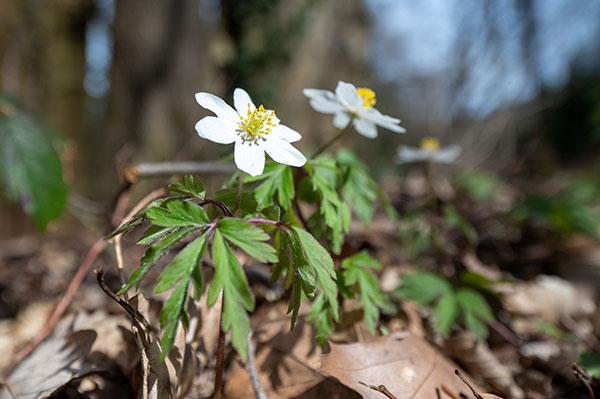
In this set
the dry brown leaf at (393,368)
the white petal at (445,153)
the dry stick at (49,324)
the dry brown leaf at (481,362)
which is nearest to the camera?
the dry brown leaf at (393,368)

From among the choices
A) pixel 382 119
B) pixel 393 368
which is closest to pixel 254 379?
pixel 393 368

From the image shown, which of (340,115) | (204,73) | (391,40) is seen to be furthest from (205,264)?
(391,40)

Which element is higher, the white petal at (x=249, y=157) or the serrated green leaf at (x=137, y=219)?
the white petal at (x=249, y=157)

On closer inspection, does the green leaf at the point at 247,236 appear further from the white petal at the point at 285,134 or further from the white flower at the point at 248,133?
the white petal at the point at 285,134

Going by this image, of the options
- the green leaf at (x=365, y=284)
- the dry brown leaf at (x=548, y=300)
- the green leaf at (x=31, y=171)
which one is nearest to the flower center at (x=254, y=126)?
the green leaf at (x=365, y=284)

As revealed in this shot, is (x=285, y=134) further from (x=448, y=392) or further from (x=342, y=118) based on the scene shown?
(x=448, y=392)

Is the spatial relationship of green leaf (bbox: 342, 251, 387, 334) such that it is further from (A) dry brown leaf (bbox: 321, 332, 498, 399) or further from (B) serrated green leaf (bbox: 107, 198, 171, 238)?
(B) serrated green leaf (bbox: 107, 198, 171, 238)

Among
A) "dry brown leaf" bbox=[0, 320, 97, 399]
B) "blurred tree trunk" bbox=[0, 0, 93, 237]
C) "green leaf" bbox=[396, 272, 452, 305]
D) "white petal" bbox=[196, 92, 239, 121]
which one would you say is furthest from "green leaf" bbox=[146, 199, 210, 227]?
"blurred tree trunk" bbox=[0, 0, 93, 237]

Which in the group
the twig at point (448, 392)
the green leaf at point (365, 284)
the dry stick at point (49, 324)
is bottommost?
the dry stick at point (49, 324)
